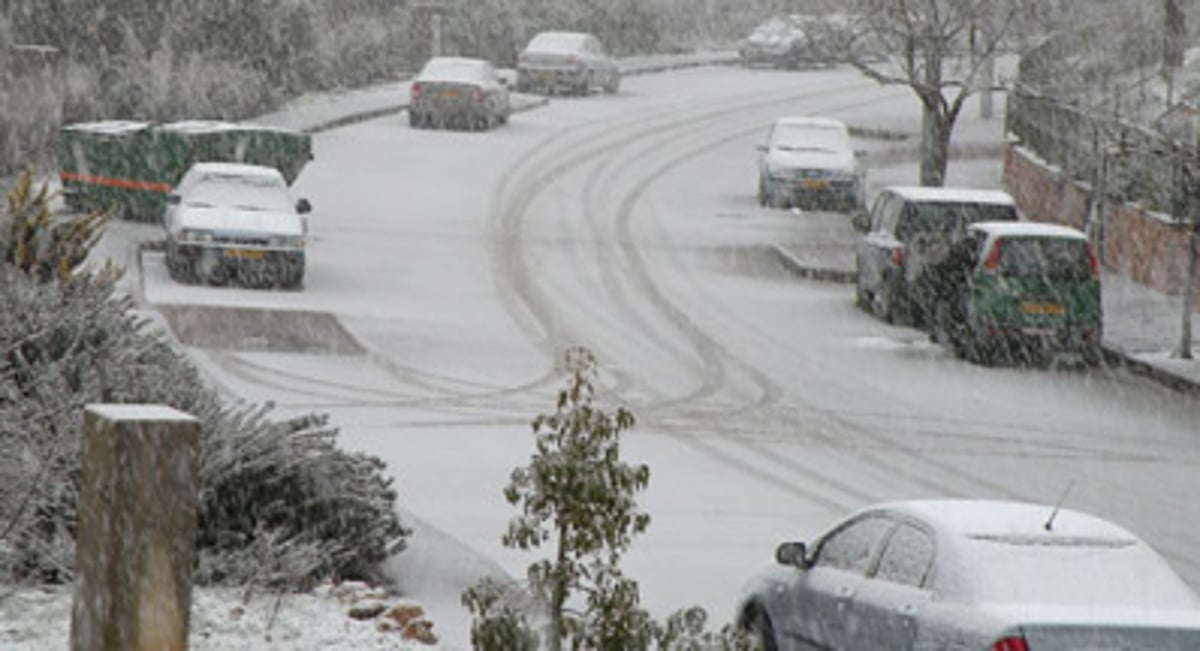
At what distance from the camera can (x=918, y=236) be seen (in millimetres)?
27016

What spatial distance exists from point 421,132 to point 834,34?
9407 mm

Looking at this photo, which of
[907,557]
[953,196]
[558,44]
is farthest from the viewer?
[558,44]

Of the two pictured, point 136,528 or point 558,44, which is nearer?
point 136,528

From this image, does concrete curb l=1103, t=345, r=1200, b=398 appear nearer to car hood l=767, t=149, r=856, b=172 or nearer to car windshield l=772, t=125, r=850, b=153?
car hood l=767, t=149, r=856, b=172

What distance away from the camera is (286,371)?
21.6m

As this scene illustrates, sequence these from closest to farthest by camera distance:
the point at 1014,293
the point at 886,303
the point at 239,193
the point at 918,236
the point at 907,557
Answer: the point at 907,557, the point at 1014,293, the point at 918,236, the point at 886,303, the point at 239,193

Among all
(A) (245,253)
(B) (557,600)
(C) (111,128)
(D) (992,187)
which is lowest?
(D) (992,187)

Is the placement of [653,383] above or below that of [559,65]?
below

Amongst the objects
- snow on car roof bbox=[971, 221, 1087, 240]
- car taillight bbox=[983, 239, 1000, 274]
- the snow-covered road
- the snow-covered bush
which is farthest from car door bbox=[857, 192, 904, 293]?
the snow-covered bush

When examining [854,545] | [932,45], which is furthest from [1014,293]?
[854,545]

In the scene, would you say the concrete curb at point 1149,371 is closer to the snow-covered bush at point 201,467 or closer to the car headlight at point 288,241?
the car headlight at point 288,241

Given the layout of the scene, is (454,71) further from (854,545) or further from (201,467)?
(854,545)

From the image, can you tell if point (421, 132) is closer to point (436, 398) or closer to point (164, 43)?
point (164, 43)

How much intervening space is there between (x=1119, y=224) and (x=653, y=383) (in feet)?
45.1
